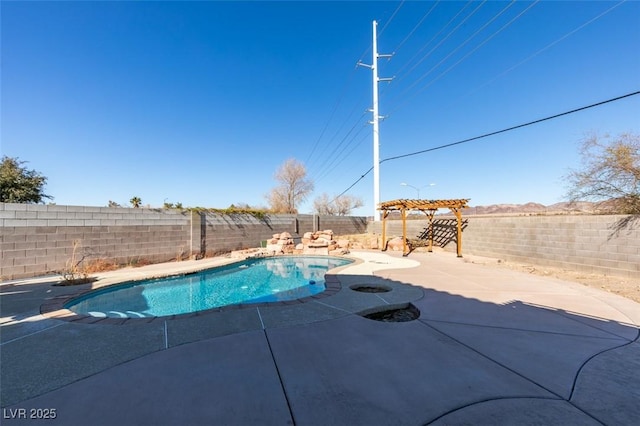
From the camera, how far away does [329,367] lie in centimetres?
241

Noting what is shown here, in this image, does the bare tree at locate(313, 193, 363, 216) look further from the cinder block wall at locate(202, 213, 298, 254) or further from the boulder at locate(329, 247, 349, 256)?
the boulder at locate(329, 247, 349, 256)

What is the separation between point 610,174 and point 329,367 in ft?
33.4

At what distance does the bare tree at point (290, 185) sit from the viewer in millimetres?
25328

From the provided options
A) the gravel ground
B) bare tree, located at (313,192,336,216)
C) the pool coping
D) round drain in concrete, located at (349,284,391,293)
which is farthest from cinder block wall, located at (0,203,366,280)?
bare tree, located at (313,192,336,216)

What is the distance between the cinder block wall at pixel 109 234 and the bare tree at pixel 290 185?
12317 mm

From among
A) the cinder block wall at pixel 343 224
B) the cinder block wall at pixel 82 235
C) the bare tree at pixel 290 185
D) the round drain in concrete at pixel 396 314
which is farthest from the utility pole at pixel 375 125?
the round drain in concrete at pixel 396 314

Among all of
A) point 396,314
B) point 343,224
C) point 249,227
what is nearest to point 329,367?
point 396,314

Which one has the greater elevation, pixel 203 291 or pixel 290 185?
pixel 290 185

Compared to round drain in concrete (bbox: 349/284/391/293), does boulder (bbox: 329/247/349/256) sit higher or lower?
higher

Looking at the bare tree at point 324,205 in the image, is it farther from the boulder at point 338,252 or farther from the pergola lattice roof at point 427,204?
the boulder at point 338,252

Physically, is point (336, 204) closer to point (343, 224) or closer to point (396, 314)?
point (343, 224)

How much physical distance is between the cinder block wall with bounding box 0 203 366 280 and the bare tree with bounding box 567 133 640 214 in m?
13.0

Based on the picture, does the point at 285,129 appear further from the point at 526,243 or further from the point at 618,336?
the point at 618,336

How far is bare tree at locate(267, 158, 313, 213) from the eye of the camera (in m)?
25.3
